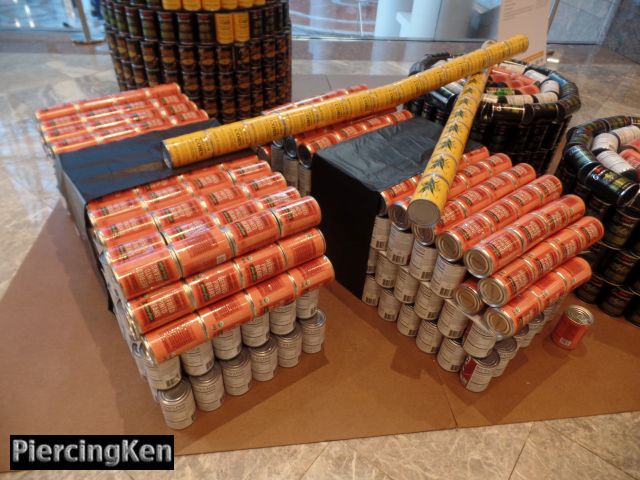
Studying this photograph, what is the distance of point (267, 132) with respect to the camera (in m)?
2.62

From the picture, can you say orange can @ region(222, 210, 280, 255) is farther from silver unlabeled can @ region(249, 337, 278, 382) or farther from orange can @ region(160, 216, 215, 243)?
silver unlabeled can @ region(249, 337, 278, 382)

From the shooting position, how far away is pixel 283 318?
2242mm

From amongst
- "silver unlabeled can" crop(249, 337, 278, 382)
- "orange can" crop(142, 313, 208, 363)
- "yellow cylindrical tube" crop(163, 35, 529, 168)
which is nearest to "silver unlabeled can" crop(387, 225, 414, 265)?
"silver unlabeled can" crop(249, 337, 278, 382)

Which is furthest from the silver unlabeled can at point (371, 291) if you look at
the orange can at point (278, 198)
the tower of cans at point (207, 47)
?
the tower of cans at point (207, 47)

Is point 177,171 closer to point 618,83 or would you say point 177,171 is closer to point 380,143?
point 380,143

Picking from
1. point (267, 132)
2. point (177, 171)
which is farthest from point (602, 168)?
point (177, 171)

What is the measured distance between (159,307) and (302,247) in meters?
0.67

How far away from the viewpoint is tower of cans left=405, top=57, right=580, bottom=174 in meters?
3.29

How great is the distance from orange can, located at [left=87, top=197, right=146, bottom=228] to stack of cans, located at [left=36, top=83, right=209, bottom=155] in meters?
0.63

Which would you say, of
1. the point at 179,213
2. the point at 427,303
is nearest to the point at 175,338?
the point at 179,213

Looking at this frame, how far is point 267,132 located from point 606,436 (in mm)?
2461

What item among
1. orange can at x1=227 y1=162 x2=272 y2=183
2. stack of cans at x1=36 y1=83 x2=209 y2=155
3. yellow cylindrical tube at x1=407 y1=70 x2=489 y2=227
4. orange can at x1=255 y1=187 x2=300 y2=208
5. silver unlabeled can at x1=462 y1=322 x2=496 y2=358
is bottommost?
silver unlabeled can at x1=462 y1=322 x2=496 y2=358

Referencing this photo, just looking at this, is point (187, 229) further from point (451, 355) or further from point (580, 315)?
point (580, 315)

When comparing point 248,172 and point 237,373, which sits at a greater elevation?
point 248,172
